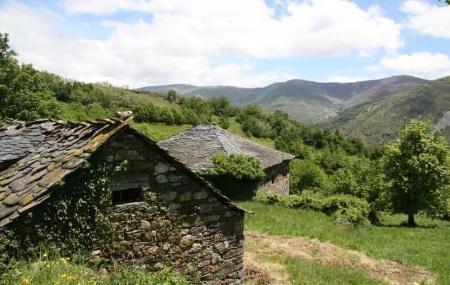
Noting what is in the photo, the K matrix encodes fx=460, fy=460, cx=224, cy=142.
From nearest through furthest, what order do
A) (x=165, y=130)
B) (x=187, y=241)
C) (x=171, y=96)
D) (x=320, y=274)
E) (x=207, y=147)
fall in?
(x=187, y=241) < (x=320, y=274) < (x=207, y=147) < (x=165, y=130) < (x=171, y=96)

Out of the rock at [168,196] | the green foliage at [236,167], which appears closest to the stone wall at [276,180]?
the green foliage at [236,167]

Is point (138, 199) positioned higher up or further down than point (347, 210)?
higher up

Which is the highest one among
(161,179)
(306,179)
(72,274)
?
(161,179)

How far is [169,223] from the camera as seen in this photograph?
32.5ft

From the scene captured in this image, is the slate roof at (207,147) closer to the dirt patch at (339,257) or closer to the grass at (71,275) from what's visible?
the dirt patch at (339,257)

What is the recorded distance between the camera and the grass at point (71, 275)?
6.87 meters

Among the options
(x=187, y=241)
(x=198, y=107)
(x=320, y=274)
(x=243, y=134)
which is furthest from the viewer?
(x=198, y=107)

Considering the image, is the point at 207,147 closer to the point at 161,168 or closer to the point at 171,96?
the point at 161,168

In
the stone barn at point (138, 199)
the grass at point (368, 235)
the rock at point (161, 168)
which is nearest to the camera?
the stone barn at point (138, 199)

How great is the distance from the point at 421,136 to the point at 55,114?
1343 inches

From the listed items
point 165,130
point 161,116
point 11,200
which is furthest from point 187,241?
point 161,116

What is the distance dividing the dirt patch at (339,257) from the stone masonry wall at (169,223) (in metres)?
5.66

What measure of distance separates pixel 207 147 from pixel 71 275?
29455mm

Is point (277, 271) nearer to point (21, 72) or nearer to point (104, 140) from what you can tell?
point (104, 140)
